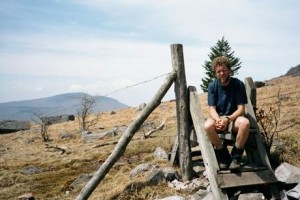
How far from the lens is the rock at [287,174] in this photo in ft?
21.1

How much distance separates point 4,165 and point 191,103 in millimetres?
9417

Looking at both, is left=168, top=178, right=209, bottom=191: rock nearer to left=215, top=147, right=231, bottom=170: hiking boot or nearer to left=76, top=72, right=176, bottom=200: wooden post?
left=215, top=147, right=231, bottom=170: hiking boot

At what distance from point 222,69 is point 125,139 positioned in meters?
2.73

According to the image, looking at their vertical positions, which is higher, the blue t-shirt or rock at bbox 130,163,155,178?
the blue t-shirt

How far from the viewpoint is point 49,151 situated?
16.5 m

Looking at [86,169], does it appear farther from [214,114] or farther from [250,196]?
[250,196]

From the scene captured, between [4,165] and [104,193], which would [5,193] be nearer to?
[104,193]

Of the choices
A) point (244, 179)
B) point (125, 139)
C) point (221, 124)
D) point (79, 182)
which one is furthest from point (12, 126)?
point (244, 179)

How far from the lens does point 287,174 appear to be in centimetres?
652

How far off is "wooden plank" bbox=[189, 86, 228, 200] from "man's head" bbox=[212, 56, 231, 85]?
1.18m

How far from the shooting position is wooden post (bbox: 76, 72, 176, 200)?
747 cm

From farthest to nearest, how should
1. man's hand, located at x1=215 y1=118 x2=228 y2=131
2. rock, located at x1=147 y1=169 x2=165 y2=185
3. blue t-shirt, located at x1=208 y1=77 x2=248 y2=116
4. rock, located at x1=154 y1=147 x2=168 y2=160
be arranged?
rock, located at x1=154 y1=147 x2=168 y2=160
rock, located at x1=147 y1=169 x2=165 y2=185
blue t-shirt, located at x1=208 y1=77 x2=248 y2=116
man's hand, located at x1=215 y1=118 x2=228 y2=131

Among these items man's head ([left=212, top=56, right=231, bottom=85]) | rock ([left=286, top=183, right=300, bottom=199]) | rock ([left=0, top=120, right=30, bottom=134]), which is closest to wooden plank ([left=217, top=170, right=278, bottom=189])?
rock ([left=286, top=183, right=300, bottom=199])

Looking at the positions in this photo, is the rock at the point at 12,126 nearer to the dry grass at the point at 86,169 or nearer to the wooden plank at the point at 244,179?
the dry grass at the point at 86,169
